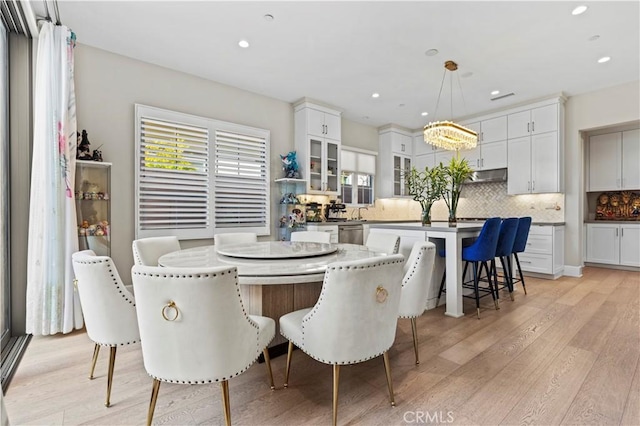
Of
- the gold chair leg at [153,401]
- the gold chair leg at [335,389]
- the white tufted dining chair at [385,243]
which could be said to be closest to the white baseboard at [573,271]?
the white tufted dining chair at [385,243]

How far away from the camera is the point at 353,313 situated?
1.44m

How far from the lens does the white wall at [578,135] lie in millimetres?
4699

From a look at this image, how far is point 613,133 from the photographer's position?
5.77 m

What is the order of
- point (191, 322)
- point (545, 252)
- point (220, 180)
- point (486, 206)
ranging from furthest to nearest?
point (486, 206)
point (545, 252)
point (220, 180)
point (191, 322)

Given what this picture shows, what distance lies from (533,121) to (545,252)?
2205 mm

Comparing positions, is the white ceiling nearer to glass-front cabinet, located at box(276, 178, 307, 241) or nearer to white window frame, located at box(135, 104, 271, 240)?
white window frame, located at box(135, 104, 271, 240)

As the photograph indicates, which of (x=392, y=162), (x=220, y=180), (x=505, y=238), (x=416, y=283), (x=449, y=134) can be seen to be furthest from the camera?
(x=392, y=162)

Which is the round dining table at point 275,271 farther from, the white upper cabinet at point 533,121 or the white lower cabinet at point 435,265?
the white upper cabinet at point 533,121

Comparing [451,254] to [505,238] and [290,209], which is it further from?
[290,209]

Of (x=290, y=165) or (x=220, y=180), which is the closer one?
(x=220, y=180)

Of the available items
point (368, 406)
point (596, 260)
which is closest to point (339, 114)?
point (368, 406)

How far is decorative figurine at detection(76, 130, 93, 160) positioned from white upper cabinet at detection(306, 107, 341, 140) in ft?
9.75

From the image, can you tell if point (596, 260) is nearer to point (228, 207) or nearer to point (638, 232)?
point (638, 232)

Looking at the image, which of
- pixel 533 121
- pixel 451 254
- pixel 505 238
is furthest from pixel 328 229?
pixel 533 121
